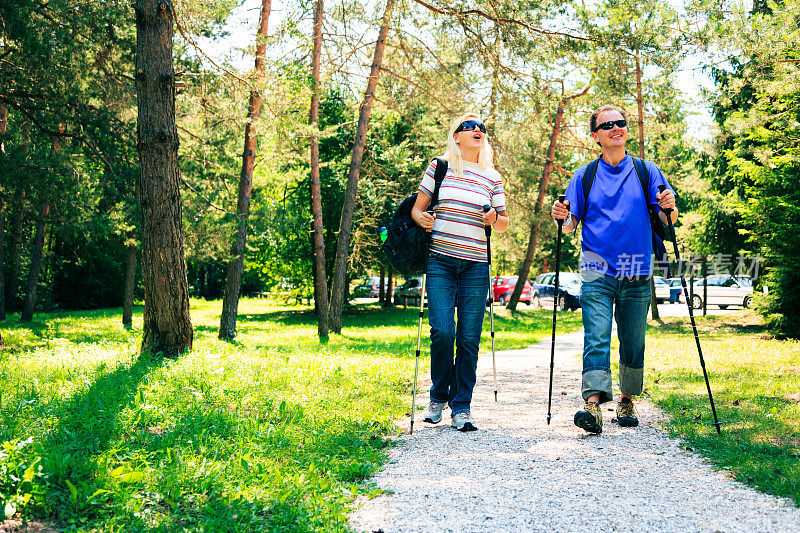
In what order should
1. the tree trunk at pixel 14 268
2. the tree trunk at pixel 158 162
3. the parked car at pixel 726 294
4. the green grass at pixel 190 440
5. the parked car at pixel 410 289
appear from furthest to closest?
1. the parked car at pixel 410 289
2. the parked car at pixel 726 294
3. the tree trunk at pixel 14 268
4. the tree trunk at pixel 158 162
5. the green grass at pixel 190 440

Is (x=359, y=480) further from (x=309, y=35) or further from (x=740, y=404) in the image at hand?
(x=309, y=35)

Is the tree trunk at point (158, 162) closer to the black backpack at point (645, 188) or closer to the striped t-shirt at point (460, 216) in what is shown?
the striped t-shirt at point (460, 216)

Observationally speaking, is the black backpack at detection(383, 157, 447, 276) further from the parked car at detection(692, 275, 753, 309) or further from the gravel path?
the parked car at detection(692, 275, 753, 309)

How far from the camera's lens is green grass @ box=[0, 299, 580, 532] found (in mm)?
2791

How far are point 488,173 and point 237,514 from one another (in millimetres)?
3256

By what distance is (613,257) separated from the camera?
453 centimetres

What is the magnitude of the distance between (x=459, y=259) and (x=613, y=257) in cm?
118

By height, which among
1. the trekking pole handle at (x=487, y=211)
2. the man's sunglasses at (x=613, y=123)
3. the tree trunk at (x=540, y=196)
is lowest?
the trekking pole handle at (x=487, y=211)

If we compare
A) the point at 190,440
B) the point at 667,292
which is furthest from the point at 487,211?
the point at 667,292

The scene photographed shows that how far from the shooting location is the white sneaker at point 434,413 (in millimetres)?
4945

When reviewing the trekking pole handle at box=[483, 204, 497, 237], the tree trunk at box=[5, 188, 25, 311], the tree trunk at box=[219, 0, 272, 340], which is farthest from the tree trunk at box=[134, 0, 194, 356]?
the tree trunk at box=[5, 188, 25, 311]

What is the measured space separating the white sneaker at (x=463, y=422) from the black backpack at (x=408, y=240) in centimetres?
121

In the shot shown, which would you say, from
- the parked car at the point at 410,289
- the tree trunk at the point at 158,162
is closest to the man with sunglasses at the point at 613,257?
the tree trunk at the point at 158,162

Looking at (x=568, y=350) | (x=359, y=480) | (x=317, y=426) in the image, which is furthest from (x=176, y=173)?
(x=568, y=350)
